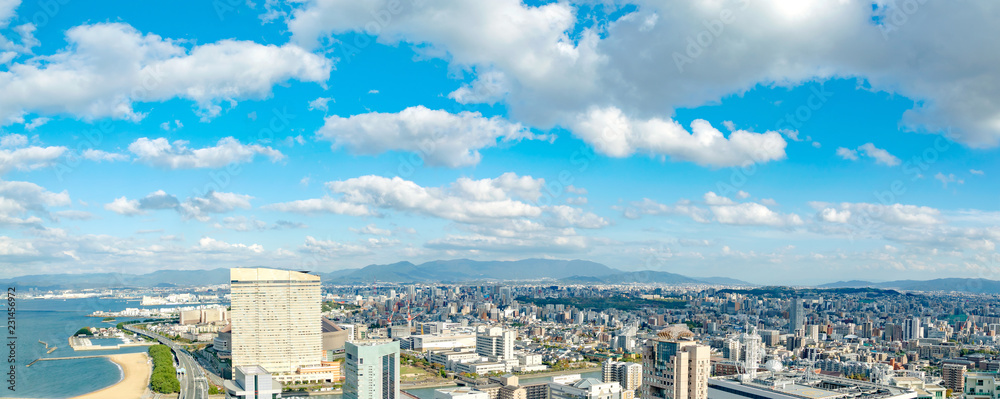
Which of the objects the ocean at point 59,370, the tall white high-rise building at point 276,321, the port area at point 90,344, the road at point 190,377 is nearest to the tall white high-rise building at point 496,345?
the ocean at point 59,370

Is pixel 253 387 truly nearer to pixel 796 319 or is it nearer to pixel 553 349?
pixel 553 349

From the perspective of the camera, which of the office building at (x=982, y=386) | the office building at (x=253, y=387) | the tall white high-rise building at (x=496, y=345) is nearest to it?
the office building at (x=253, y=387)

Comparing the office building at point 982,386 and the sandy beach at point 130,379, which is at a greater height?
the office building at point 982,386

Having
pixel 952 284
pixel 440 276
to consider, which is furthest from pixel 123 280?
pixel 952 284

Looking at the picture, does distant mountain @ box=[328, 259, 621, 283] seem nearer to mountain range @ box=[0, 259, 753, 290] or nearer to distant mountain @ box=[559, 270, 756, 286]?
mountain range @ box=[0, 259, 753, 290]

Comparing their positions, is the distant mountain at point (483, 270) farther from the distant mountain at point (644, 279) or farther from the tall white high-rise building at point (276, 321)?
the tall white high-rise building at point (276, 321)
